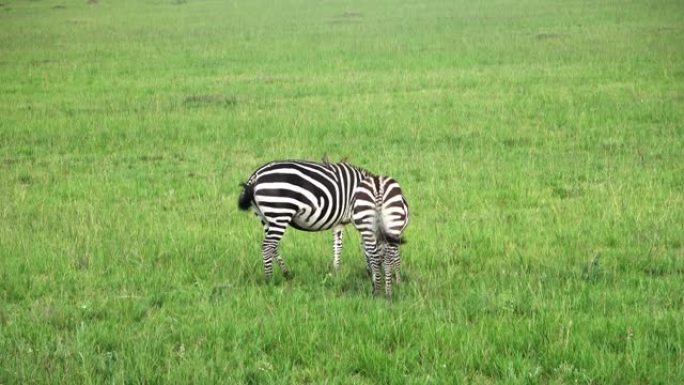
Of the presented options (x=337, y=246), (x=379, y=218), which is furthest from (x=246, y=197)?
(x=379, y=218)

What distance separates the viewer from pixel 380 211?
7691 mm

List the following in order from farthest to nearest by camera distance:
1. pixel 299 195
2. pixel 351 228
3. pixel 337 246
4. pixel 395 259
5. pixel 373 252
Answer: pixel 351 228
pixel 337 246
pixel 395 259
pixel 299 195
pixel 373 252

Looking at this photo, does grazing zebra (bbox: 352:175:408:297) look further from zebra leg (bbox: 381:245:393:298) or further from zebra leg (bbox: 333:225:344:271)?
zebra leg (bbox: 333:225:344:271)

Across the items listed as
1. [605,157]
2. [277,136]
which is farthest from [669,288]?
[277,136]

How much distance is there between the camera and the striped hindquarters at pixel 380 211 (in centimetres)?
768

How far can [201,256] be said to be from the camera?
9.23m

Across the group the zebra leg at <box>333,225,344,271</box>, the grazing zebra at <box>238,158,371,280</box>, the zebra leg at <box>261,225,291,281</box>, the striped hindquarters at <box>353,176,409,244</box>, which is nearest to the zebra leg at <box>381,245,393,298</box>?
the striped hindquarters at <box>353,176,409,244</box>

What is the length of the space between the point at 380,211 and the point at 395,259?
60 centimetres

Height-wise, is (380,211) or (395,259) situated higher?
(380,211)

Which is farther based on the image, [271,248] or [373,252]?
[271,248]

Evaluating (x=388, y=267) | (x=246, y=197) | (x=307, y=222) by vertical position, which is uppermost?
(x=246, y=197)

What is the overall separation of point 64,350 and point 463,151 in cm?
971

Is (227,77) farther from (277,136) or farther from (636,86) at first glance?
(636,86)

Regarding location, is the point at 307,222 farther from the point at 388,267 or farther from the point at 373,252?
the point at 388,267
